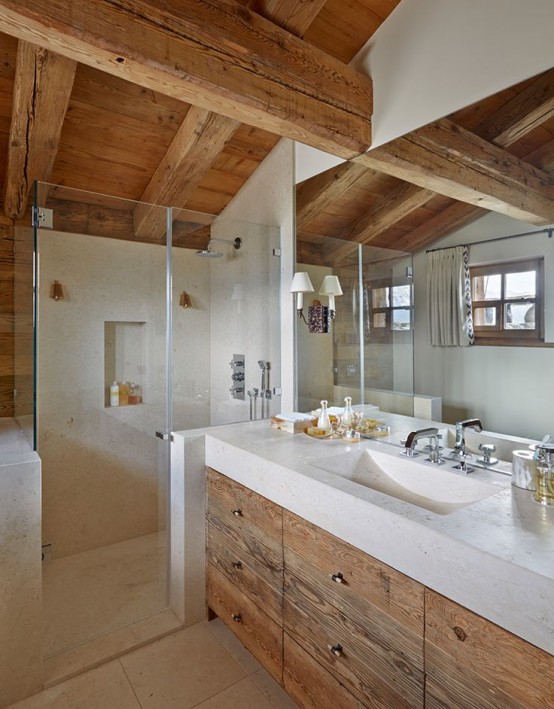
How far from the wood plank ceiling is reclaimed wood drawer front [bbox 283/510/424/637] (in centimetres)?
119

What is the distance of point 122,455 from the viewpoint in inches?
105

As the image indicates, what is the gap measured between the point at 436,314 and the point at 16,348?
2351 mm

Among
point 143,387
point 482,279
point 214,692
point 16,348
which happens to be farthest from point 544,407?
point 16,348

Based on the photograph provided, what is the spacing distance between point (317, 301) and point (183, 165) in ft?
3.56

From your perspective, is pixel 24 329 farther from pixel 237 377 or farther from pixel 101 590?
pixel 101 590

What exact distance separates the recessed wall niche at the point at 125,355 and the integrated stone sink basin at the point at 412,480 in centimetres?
141

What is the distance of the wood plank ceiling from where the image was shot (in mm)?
1390

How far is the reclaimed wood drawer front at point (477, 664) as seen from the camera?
0.90 metres

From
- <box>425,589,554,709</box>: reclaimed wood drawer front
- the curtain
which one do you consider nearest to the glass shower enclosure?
the curtain

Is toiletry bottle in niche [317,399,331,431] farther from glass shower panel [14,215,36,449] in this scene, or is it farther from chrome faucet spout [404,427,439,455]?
glass shower panel [14,215,36,449]

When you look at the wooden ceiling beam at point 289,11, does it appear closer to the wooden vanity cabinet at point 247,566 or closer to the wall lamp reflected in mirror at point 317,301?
the wall lamp reflected in mirror at point 317,301

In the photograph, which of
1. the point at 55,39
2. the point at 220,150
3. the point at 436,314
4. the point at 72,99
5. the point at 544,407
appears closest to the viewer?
the point at 55,39

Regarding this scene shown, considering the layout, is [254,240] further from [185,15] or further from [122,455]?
[122,455]

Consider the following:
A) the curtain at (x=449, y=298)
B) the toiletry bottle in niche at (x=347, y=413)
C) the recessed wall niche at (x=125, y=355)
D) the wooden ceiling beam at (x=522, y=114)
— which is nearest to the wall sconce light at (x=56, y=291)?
the recessed wall niche at (x=125, y=355)
